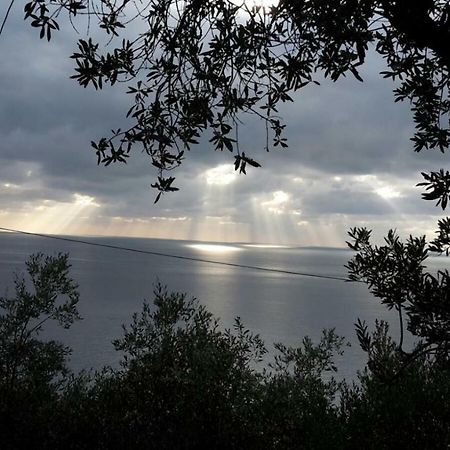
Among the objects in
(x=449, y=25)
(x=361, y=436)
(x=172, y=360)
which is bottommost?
(x=361, y=436)

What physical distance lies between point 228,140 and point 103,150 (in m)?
1.34

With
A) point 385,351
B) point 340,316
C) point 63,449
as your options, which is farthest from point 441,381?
point 340,316

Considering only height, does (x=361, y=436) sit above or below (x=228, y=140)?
below

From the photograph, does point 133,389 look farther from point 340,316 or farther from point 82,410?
point 340,316

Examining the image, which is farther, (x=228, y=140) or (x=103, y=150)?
(x=103, y=150)

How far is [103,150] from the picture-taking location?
5.29 m

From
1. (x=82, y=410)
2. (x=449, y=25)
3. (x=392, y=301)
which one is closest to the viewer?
(x=449, y=25)

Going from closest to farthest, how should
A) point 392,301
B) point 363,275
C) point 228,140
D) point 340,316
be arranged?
point 228,140
point 392,301
point 363,275
point 340,316

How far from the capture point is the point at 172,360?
53.0 ft

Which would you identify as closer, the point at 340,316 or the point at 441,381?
the point at 441,381

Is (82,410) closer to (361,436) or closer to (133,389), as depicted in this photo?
(133,389)

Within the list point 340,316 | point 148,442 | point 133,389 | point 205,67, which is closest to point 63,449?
point 148,442

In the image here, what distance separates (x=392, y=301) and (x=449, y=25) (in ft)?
8.11

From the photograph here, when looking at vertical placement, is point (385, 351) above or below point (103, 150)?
below
